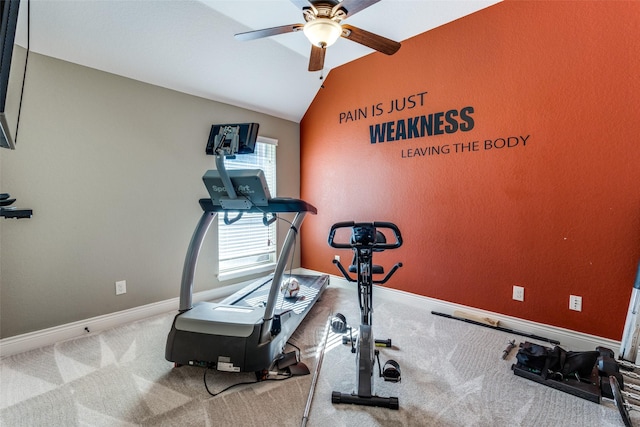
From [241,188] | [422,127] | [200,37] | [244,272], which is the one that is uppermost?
[200,37]

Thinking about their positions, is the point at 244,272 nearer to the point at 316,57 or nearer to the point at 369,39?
the point at 316,57

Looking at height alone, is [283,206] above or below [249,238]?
above

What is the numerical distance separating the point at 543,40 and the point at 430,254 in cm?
214

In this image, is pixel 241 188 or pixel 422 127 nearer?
pixel 241 188

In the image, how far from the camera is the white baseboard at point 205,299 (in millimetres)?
2254

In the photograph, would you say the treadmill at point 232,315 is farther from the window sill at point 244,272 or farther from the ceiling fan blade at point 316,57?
the window sill at point 244,272

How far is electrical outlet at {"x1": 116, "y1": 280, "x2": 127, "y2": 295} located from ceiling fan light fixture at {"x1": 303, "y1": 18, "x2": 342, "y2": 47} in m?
2.74

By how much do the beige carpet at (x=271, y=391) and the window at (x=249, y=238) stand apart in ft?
4.35

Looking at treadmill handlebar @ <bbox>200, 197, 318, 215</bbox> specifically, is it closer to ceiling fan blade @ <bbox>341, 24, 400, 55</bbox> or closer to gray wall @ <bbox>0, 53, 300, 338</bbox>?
ceiling fan blade @ <bbox>341, 24, 400, 55</bbox>

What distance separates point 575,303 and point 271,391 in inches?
98.1

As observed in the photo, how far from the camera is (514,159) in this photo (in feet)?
8.54

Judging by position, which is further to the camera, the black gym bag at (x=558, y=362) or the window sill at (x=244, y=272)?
the window sill at (x=244, y=272)

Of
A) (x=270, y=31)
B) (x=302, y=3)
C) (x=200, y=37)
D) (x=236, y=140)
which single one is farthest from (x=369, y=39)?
(x=200, y=37)

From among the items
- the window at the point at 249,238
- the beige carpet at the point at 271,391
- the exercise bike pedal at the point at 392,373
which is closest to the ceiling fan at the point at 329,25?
the window at the point at 249,238
